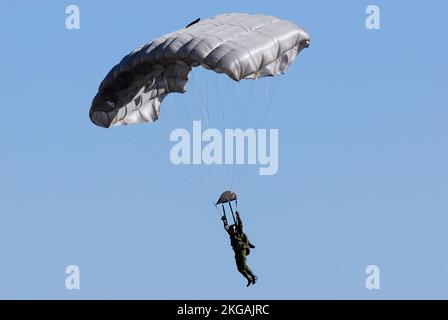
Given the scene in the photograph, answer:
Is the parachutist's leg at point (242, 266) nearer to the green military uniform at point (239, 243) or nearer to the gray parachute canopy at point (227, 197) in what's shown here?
the green military uniform at point (239, 243)

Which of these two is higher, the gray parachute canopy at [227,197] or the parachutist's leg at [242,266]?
the gray parachute canopy at [227,197]

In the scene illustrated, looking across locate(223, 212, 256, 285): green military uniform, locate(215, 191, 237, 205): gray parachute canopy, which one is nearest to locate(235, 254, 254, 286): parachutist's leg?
locate(223, 212, 256, 285): green military uniform

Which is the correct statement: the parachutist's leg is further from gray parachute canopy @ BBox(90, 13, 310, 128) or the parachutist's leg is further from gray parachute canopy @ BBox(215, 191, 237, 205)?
gray parachute canopy @ BBox(90, 13, 310, 128)

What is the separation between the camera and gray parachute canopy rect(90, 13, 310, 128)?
33.3 meters

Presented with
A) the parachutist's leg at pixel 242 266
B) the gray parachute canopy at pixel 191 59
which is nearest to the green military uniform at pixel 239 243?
the parachutist's leg at pixel 242 266

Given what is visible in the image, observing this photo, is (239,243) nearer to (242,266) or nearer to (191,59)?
(242,266)

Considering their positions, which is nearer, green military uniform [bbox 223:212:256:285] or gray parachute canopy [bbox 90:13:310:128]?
gray parachute canopy [bbox 90:13:310:128]

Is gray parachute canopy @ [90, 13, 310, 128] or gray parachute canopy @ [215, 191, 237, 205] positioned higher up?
gray parachute canopy @ [90, 13, 310, 128]

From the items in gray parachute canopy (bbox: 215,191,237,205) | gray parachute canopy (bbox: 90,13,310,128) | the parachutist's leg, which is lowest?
the parachutist's leg

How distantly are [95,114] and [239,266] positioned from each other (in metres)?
5.75

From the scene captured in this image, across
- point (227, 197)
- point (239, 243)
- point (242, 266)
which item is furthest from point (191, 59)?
point (242, 266)

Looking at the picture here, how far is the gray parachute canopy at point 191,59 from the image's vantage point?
33.3m
